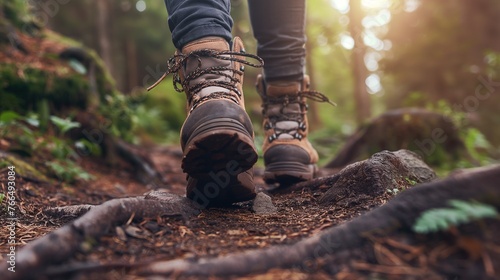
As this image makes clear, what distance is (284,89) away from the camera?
9.04 ft

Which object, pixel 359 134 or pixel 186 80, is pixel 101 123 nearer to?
pixel 186 80

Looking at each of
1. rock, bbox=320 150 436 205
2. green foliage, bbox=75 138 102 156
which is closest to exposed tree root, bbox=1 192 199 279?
rock, bbox=320 150 436 205

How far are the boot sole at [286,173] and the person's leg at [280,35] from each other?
1.83ft

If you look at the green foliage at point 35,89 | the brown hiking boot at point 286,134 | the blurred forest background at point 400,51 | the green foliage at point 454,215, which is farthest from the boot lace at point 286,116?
the blurred forest background at point 400,51

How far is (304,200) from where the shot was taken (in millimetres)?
2258

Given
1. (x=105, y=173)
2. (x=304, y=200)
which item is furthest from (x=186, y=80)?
(x=105, y=173)

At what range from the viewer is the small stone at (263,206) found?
211 cm

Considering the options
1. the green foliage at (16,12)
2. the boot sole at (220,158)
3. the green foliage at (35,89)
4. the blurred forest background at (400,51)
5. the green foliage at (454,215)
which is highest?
the blurred forest background at (400,51)

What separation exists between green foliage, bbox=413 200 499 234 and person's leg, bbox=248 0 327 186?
142 centimetres

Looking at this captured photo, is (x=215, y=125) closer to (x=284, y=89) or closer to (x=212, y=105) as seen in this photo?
(x=212, y=105)

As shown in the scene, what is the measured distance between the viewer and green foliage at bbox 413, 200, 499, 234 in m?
1.13

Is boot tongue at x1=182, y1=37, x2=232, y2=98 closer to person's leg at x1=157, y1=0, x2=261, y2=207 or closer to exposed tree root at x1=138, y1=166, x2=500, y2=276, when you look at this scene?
person's leg at x1=157, y1=0, x2=261, y2=207

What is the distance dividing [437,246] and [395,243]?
4.3 inches

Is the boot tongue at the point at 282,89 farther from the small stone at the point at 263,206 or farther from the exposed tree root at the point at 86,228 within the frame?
the exposed tree root at the point at 86,228
